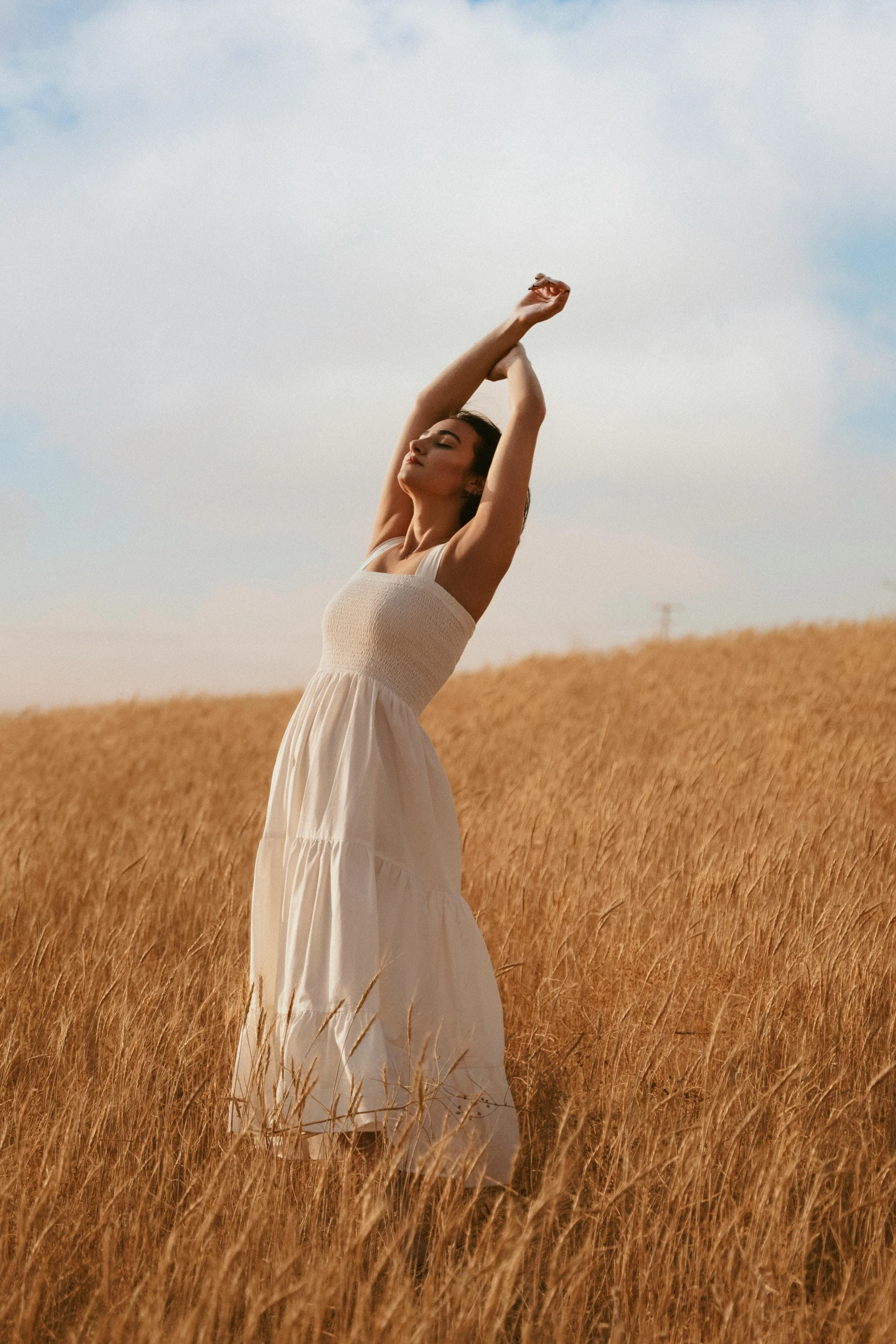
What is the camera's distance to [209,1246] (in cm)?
177

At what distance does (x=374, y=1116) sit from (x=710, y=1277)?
0.70m

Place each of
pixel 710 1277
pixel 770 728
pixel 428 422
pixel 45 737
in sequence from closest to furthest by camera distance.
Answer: pixel 710 1277 < pixel 428 422 < pixel 770 728 < pixel 45 737

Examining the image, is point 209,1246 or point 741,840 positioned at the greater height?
point 741,840

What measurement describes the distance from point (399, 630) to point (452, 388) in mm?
891

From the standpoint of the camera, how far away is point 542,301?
9.30ft

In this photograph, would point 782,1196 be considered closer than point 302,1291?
No

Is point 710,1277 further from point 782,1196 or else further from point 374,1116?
point 374,1116

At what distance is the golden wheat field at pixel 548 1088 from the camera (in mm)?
1737

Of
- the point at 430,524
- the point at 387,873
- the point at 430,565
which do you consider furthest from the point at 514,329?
the point at 387,873

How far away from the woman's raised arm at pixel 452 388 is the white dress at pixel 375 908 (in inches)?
17.2

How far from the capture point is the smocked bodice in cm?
244

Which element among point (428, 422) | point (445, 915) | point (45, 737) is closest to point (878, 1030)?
point (445, 915)

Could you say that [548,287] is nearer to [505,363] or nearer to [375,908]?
[505,363]

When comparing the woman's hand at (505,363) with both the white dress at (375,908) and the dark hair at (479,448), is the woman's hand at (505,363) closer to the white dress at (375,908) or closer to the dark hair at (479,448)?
the dark hair at (479,448)
